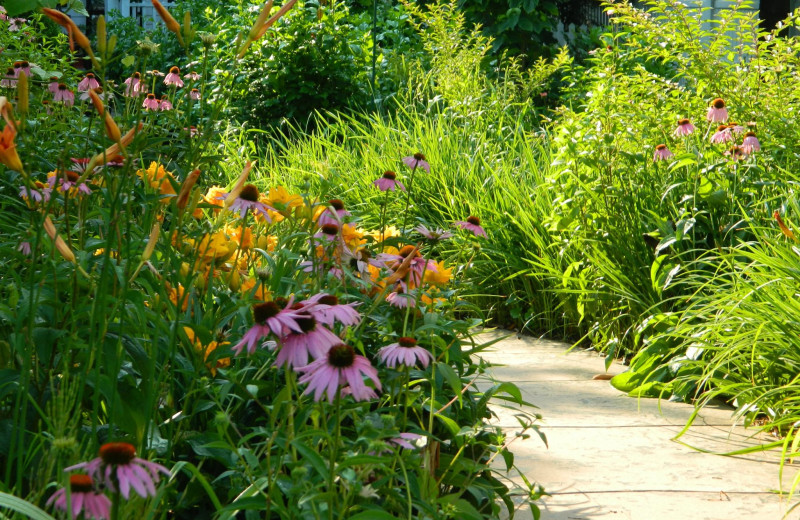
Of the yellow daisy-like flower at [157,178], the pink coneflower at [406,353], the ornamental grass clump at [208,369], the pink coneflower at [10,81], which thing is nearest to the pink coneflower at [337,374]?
the ornamental grass clump at [208,369]

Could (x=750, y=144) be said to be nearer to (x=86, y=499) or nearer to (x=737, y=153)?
(x=737, y=153)

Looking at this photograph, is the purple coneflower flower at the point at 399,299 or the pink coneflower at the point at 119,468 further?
the purple coneflower flower at the point at 399,299

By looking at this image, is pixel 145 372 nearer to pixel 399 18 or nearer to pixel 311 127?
pixel 311 127

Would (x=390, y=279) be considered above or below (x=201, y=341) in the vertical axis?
above

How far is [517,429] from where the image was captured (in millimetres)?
2695

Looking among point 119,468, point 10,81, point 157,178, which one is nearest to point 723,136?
point 157,178

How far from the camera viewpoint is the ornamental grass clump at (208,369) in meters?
1.13

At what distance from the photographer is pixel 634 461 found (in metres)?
2.46

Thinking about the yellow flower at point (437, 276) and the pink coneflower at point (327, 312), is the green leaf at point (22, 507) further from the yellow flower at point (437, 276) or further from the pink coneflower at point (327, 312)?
the yellow flower at point (437, 276)

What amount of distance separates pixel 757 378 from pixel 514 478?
927 millimetres

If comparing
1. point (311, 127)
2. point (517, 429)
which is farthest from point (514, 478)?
point (311, 127)

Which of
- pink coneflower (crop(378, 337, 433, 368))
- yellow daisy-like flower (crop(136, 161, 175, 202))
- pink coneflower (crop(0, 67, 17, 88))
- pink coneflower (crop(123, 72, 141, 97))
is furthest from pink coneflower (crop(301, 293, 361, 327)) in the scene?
pink coneflower (crop(0, 67, 17, 88))

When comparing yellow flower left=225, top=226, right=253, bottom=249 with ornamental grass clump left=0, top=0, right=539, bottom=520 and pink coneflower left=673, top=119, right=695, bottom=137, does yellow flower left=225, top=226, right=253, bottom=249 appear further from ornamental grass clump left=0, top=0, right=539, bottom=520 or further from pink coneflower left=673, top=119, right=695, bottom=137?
pink coneflower left=673, top=119, right=695, bottom=137

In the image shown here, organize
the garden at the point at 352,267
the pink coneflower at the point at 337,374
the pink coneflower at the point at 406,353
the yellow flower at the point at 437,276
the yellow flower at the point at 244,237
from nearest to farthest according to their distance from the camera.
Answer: the pink coneflower at the point at 337,374 < the garden at the point at 352,267 < the pink coneflower at the point at 406,353 < the yellow flower at the point at 437,276 < the yellow flower at the point at 244,237
